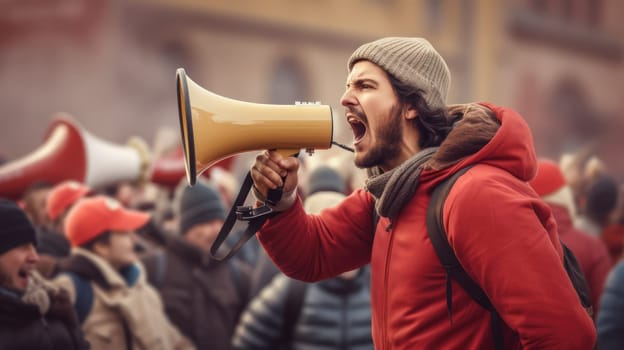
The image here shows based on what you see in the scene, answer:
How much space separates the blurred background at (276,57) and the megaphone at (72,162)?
2.70 meters

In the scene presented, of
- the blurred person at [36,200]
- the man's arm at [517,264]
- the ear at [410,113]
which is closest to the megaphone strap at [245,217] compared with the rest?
the ear at [410,113]

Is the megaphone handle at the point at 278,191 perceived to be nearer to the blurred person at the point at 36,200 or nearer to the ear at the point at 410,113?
the ear at the point at 410,113

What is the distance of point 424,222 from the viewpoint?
2482 millimetres

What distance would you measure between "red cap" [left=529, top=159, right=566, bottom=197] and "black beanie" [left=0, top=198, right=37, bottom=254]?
8.14 feet

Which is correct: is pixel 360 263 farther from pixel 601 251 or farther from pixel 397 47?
pixel 601 251

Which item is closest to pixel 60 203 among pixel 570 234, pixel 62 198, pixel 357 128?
pixel 62 198

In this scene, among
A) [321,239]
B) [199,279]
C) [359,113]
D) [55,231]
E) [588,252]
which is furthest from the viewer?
[199,279]

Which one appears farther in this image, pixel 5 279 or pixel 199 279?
pixel 199 279

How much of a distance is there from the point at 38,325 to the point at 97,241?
1124mm

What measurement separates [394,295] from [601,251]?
2407 millimetres

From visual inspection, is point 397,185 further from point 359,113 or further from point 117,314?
point 117,314

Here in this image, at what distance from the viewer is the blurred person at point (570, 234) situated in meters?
4.52

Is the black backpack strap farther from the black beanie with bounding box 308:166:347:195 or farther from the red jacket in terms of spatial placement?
the black beanie with bounding box 308:166:347:195

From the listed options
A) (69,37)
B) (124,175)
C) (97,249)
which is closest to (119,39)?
(69,37)
